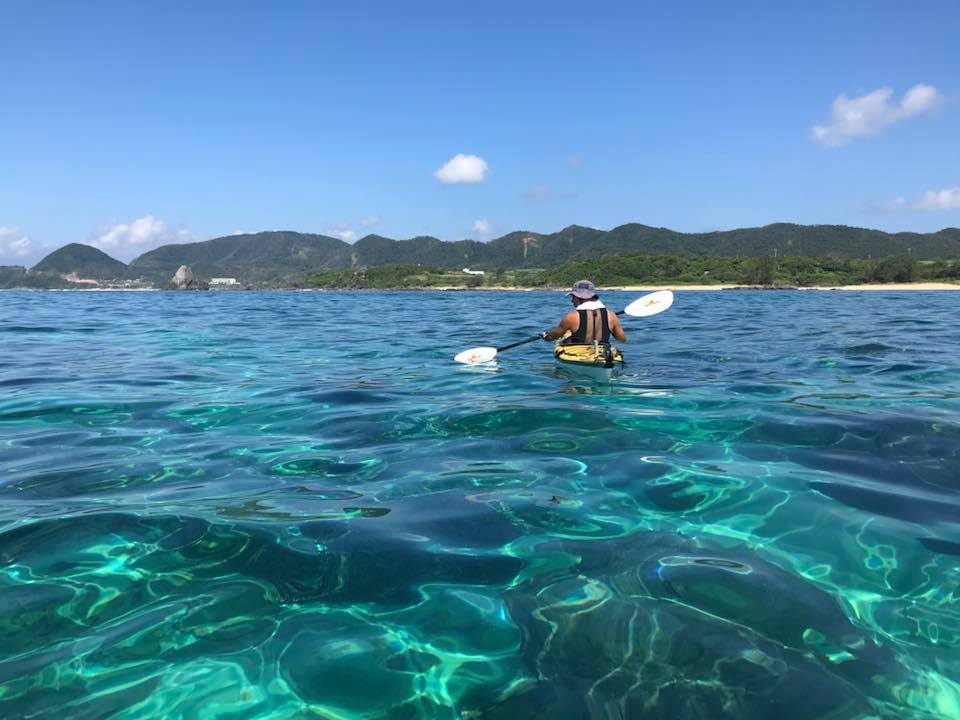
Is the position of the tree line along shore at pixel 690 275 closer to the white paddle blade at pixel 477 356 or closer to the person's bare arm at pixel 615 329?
the person's bare arm at pixel 615 329

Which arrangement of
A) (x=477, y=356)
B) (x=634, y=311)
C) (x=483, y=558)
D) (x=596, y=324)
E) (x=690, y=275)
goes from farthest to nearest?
(x=690, y=275)
(x=634, y=311)
(x=477, y=356)
(x=596, y=324)
(x=483, y=558)

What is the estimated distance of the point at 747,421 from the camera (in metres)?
7.86

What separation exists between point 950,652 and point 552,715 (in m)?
2.26

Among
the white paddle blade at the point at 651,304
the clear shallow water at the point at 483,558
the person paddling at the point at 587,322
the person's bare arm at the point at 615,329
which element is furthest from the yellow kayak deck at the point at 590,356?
the white paddle blade at the point at 651,304

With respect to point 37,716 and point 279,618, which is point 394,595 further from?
point 37,716

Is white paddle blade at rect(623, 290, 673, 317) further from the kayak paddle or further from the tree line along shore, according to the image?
the tree line along shore

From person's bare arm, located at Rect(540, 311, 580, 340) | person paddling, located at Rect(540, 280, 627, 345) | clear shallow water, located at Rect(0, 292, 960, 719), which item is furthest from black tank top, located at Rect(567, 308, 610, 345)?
clear shallow water, located at Rect(0, 292, 960, 719)

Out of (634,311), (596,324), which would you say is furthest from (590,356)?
(634,311)

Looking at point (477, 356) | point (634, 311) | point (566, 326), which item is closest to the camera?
point (566, 326)

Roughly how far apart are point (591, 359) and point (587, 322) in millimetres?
735

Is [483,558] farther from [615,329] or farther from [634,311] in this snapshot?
[634,311]

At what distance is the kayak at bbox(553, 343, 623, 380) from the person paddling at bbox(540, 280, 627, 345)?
15 centimetres

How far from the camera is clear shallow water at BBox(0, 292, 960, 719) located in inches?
112

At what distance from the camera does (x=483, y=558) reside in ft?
13.4
